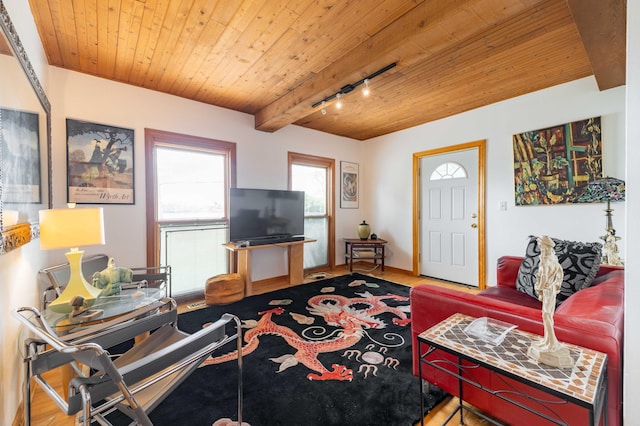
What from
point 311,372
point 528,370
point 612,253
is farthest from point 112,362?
point 612,253

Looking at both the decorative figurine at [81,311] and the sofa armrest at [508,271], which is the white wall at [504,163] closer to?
the sofa armrest at [508,271]

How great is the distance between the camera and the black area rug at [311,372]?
60.3 inches

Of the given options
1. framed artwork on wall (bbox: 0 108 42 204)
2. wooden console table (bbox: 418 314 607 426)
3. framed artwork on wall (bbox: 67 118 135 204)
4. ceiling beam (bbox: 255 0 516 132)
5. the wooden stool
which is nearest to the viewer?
wooden console table (bbox: 418 314 607 426)

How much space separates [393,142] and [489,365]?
173 inches

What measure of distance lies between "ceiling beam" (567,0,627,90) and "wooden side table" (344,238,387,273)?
3.31m

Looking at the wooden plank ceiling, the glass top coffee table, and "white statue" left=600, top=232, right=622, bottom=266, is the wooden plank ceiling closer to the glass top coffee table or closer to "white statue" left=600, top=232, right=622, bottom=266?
"white statue" left=600, top=232, right=622, bottom=266

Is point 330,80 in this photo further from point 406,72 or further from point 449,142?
point 449,142

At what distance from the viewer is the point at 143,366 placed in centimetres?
106

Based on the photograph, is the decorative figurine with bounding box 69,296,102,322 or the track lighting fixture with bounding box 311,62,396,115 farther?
the track lighting fixture with bounding box 311,62,396,115

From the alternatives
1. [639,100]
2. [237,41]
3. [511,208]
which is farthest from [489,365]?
[511,208]

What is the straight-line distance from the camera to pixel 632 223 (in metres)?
0.98

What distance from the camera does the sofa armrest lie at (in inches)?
97.7

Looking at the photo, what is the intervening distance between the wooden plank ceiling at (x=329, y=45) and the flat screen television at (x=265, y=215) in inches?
45.9

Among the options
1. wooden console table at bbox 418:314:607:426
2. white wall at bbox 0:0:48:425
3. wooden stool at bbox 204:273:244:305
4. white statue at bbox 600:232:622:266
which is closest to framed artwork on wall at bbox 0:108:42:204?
white wall at bbox 0:0:48:425
